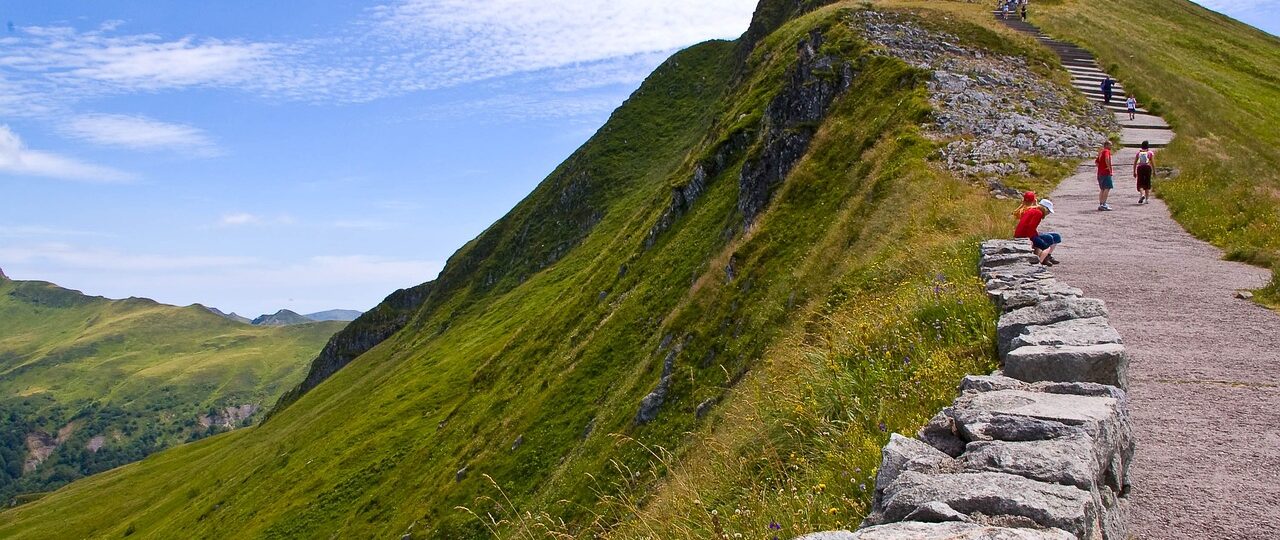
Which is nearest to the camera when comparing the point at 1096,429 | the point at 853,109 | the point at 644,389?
the point at 1096,429

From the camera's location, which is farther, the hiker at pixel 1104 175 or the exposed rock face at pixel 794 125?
the exposed rock face at pixel 794 125

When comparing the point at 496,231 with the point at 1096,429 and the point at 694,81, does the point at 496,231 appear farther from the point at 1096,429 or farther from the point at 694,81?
the point at 1096,429

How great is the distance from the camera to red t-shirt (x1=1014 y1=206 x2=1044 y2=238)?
19.0 metres

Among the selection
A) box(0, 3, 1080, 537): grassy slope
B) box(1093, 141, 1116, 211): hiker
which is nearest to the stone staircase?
box(0, 3, 1080, 537): grassy slope

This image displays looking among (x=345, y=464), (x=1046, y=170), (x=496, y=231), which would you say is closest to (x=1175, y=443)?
(x=1046, y=170)

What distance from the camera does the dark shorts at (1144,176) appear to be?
2836 centimetres

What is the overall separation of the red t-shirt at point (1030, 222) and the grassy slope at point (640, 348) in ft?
3.89

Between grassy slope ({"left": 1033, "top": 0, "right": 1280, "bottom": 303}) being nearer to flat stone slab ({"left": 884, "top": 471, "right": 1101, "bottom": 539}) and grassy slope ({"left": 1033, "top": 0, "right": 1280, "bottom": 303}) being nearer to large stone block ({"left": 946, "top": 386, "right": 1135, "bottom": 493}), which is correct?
large stone block ({"left": 946, "top": 386, "right": 1135, "bottom": 493})

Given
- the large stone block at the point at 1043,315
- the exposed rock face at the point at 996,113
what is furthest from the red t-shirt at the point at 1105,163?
the large stone block at the point at 1043,315

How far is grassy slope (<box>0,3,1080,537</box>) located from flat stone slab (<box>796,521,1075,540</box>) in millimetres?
2225

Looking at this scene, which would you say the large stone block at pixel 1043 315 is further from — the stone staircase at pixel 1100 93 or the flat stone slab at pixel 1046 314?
the stone staircase at pixel 1100 93

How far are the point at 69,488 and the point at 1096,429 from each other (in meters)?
219

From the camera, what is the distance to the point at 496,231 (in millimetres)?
146250

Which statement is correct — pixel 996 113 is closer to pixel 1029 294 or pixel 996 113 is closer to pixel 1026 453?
pixel 1029 294
